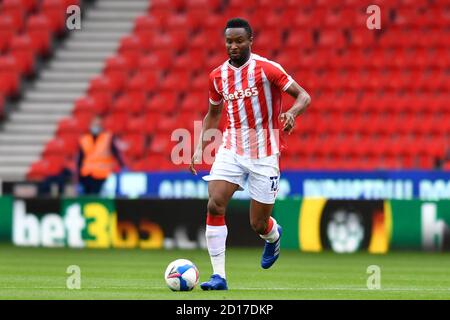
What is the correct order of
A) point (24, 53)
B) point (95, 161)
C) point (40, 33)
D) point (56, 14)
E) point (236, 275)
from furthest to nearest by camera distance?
point (56, 14) → point (40, 33) → point (24, 53) → point (95, 161) → point (236, 275)

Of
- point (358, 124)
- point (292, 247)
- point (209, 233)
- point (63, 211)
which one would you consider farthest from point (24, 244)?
point (209, 233)

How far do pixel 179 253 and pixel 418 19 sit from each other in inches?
305

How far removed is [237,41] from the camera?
969 centimetres

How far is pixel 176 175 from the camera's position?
59.3 feet

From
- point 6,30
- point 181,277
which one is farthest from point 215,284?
point 6,30

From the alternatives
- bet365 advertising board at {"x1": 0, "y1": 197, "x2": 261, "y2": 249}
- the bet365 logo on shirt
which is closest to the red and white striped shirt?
the bet365 logo on shirt

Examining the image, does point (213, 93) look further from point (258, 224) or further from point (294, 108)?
point (258, 224)

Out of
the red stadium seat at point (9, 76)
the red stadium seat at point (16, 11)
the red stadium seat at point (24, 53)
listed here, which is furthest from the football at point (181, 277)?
the red stadium seat at point (16, 11)

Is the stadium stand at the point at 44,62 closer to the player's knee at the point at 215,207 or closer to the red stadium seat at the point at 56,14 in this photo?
the red stadium seat at the point at 56,14

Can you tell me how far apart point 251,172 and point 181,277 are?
1.09 metres

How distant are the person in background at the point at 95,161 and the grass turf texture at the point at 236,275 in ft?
6.62

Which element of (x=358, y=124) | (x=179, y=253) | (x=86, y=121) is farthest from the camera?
(x=86, y=121)

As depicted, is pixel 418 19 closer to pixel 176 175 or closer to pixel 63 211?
pixel 176 175
